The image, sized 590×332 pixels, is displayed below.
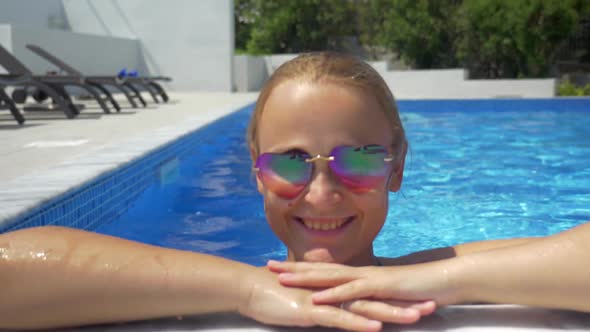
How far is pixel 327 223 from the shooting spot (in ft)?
5.28

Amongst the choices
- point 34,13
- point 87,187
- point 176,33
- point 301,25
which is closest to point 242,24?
point 301,25

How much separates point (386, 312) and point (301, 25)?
2644 centimetres

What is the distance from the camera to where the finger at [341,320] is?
136 cm

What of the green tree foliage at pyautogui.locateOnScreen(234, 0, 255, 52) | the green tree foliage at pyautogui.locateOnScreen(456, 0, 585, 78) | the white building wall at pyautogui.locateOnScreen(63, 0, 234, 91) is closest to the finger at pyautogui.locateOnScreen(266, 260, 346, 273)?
the green tree foliage at pyautogui.locateOnScreen(456, 0, 585, 78)

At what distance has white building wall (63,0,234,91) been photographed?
20.6 metres

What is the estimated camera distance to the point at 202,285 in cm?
151

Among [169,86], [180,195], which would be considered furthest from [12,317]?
[169,86]

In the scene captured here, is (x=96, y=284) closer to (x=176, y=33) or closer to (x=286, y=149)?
(x=286, y=149)

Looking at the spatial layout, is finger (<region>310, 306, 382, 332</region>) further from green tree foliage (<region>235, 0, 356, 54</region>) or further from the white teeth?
green tree foliage (<region>235, 0, 356, 54</region>)

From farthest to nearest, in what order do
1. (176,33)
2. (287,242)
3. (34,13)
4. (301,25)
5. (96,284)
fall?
(301,25)
(176,33)
(34,13)
(287,242)
(96,284)

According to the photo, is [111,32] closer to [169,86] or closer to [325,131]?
[169,86]

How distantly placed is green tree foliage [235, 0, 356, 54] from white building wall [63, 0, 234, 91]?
639 cm

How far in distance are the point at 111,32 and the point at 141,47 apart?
128 cm

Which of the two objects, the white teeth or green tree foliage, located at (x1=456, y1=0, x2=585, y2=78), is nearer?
the white teeth
